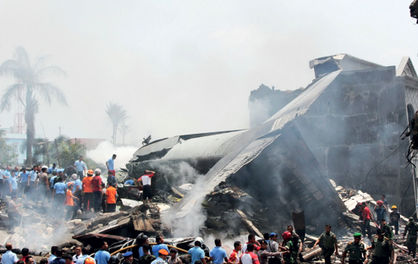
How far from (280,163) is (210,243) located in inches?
166

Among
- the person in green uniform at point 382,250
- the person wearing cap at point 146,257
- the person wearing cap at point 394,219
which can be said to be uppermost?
the person wearing cap at point 146,257

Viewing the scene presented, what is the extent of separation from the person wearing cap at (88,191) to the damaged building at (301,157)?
3141 millimetres

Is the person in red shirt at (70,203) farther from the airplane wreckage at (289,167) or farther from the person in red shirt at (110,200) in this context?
the person in red shirt at (110,200)

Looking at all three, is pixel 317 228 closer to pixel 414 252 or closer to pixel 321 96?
pixel 414 252

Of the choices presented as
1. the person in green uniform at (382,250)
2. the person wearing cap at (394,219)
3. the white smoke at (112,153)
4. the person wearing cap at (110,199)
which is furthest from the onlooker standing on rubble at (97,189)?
the white smoke at (112,153)

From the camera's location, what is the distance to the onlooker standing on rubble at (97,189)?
1354 cm

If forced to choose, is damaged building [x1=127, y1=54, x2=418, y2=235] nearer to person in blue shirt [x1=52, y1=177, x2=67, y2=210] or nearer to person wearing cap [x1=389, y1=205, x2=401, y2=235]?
person wearing cap [x1=389, y1=205, x2=401, y2=235]

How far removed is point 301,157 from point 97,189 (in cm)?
696

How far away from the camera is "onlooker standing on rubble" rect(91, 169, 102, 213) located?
44.4 ft

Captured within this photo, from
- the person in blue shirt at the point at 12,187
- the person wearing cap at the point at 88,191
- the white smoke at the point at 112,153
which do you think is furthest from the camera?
the white smoke at the point at 112,153

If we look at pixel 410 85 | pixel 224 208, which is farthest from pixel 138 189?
pixel 410 85

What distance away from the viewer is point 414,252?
11.6 meters

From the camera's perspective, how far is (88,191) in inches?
536

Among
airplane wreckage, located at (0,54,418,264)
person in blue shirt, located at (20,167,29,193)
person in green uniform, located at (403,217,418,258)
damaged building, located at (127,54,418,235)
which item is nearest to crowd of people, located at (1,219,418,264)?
airplane wreckage, located at (0,54,418,264)
